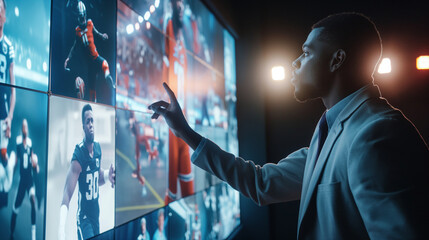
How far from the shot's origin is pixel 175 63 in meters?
2.06

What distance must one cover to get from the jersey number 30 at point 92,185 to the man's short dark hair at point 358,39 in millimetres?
1042

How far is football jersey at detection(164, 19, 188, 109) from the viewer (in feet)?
6.43

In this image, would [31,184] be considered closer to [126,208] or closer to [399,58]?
[126,208]

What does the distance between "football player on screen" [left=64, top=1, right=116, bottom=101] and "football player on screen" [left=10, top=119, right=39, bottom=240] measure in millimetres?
281

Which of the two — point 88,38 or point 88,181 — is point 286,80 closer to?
point 88,38

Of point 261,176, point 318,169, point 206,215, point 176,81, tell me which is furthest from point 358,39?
point 206,215

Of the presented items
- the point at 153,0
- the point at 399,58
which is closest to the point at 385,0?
the point at 399,58

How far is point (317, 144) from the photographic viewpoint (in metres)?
1.10

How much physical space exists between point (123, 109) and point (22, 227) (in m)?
0.68

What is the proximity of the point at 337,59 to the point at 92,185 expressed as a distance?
1.04m

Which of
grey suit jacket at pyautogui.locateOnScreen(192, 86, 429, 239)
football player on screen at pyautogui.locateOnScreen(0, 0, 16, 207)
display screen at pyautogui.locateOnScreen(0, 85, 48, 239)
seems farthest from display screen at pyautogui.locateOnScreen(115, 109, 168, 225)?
grey suit jacket at pyautogui.locateOnScreen(192, 86, 429, 239)

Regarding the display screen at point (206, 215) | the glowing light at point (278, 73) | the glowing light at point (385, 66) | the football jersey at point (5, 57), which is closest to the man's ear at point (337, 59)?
the football jersey at point (5, 57)

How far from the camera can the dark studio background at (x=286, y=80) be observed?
12.2 ft

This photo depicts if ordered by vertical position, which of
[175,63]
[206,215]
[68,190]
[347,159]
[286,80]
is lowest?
[206,215]
